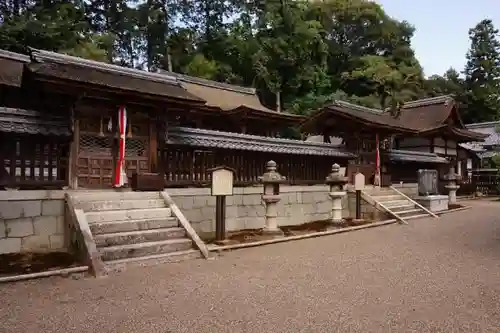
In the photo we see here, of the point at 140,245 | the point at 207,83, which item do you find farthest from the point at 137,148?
the point at 207,83

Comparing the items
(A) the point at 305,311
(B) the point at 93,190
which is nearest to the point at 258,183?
(B) the point at 93,190

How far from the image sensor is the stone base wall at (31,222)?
301 inches

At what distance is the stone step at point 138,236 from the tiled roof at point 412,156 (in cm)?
1294

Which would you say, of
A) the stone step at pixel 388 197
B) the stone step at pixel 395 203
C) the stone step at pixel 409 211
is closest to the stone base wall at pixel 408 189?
the stone step at pixel 388 197

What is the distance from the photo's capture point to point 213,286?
5.89m

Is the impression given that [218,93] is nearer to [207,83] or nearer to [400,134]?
[207,83]

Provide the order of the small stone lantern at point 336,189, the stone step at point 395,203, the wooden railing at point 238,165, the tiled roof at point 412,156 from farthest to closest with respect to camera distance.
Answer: the tiled roof at point 412,156
the stone step at point 395,203
the small stone lantern at point 336,189
the wooden railing at point 238,165

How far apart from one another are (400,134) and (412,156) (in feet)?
9.56

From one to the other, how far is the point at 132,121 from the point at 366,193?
29.7 ft

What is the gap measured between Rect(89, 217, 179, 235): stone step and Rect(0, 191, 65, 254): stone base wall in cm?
115

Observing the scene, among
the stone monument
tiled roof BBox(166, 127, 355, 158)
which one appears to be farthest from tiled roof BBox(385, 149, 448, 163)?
tiled roof BBox(166, 127, 355, 158)

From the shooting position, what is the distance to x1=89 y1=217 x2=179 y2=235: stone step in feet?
24.9

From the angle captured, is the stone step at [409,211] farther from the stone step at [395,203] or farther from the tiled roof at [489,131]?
the tiled roof at [489,131]

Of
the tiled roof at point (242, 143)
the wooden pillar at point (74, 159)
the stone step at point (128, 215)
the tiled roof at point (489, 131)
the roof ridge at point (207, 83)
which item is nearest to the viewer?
the stone step at point (128, 215)
